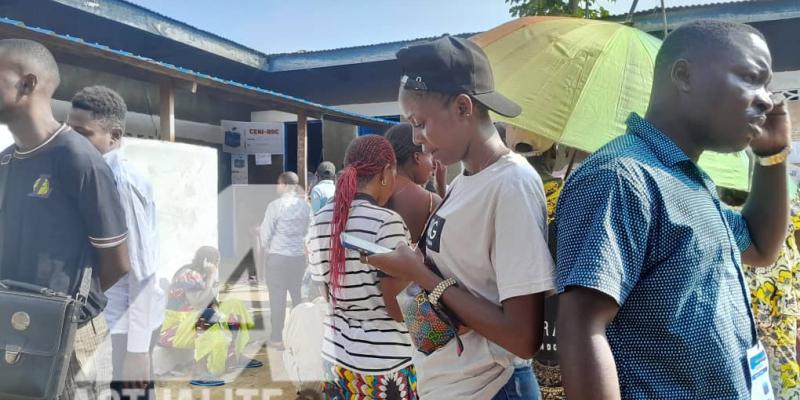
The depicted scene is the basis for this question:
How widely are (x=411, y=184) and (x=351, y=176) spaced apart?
15.5 inches

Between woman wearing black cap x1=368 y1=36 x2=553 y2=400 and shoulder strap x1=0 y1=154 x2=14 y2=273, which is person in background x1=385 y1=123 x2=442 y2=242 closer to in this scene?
woman wearing black cap x1=368 y1=36 x2=553 y2=400

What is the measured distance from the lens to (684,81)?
110 cm

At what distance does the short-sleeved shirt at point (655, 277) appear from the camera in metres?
0.97

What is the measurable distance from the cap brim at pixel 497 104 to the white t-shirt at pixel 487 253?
12cm

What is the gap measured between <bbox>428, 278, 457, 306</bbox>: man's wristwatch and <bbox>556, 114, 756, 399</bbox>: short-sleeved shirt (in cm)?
34

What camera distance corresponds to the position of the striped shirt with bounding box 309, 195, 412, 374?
6.70 ft

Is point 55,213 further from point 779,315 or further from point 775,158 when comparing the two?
point 779,315

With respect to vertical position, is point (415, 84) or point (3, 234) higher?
point (415, 84)

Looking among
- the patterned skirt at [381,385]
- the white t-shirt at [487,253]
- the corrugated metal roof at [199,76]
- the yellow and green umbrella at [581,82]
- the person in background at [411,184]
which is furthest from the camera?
the corrugated metal roof at [199,76]

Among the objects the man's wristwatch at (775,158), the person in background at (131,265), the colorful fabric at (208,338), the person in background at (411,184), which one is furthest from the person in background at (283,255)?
the man's wristwatch at (775,158)

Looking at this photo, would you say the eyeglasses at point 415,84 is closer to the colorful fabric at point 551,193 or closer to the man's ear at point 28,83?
the colorful fabric at point 551,193

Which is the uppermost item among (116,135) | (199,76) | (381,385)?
(199,76)

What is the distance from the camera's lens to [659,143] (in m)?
1.10

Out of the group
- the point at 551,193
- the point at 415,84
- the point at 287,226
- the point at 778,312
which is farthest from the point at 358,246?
the point at 287,226
